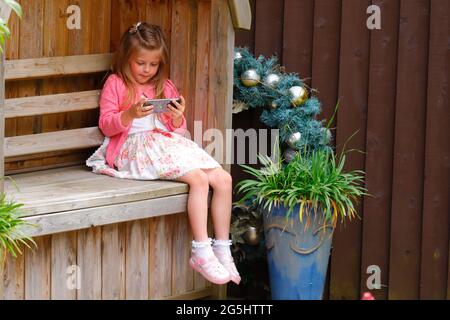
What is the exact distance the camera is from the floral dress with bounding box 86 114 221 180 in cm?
473

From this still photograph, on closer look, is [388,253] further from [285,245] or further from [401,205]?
[285,245]

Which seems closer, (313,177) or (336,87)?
(313,177)

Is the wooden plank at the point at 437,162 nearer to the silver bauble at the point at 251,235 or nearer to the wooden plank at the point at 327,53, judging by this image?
the wooden plank at the point at 327,53

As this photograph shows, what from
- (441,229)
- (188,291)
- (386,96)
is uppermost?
(386,96)

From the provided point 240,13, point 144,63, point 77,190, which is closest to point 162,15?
point 144,63

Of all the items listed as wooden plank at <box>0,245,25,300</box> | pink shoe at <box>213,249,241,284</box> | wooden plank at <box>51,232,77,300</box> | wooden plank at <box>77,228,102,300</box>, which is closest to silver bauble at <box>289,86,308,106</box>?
pink shoe at <box>213,249,241,284</box>

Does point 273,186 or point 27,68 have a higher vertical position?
point 27,68

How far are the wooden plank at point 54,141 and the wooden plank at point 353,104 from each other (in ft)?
4.20

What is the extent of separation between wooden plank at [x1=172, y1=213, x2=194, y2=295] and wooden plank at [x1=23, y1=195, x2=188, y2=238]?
8.0 inches

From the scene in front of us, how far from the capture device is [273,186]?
480 centimetres

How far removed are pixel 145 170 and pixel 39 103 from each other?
629 millimetres

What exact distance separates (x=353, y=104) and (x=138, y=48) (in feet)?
3.78

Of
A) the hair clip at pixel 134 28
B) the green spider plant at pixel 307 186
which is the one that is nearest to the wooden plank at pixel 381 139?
the green spider plant at pixel 307 186

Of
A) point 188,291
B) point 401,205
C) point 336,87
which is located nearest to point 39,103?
point 188,291
